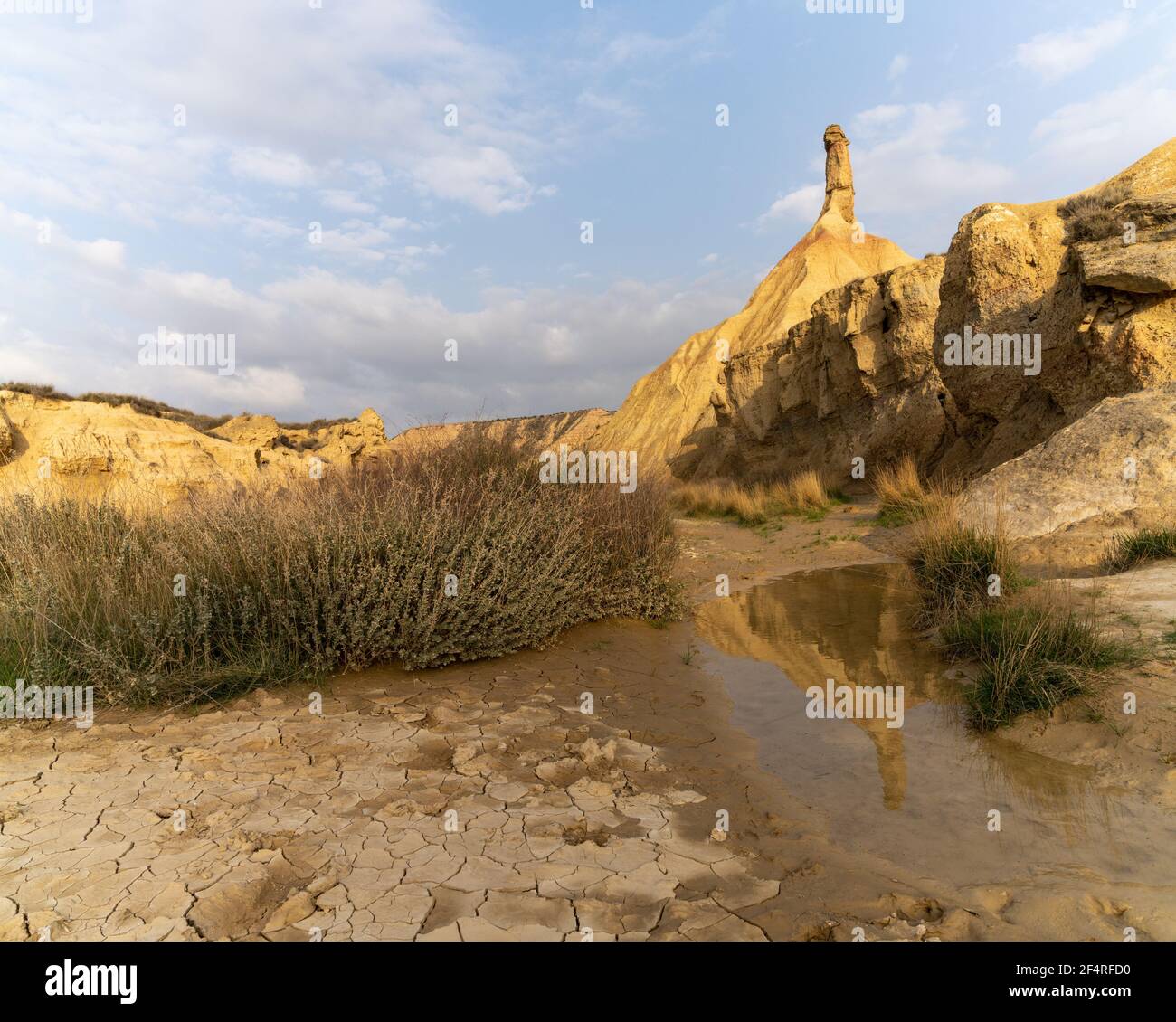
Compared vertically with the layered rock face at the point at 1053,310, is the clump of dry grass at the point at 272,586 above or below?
below

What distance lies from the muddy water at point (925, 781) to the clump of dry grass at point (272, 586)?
1.93 meters

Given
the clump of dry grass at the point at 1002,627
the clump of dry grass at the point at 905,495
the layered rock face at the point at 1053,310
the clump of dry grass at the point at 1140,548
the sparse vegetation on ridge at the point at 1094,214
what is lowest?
the clump of dry grass at the point at 1002,627

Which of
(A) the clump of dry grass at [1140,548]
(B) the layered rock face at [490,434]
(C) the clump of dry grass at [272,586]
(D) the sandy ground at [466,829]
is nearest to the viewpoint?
(D) the sandy ground at [466,829]

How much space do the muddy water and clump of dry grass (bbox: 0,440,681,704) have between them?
193 centimetres

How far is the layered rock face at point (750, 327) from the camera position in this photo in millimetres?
27047

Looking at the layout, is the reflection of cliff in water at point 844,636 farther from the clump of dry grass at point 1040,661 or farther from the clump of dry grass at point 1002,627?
the clump of dry grass at point 1040,661

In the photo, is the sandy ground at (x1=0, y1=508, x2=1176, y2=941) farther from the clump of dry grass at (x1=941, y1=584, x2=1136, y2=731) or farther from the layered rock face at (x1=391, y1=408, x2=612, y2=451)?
the layered rock face at (x1=391, y1=408, x2=612, y2=451)

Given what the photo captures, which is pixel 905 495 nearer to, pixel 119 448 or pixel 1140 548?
pixel 1140 548

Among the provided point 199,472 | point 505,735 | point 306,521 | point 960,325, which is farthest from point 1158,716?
point 199,472

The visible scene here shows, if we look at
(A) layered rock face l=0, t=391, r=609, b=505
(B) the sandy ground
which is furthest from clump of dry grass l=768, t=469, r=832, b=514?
(B) the sandy ground

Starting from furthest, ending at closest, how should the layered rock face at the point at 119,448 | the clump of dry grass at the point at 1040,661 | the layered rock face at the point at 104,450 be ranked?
the layered rock face at the point at 104,450 → the layered rock face at the point at 119,448 → the clump of dry grass at the point at 1040,661

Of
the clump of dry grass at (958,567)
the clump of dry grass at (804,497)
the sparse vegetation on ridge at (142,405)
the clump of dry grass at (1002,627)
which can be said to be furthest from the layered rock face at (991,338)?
the sparse vegetation on ridge at (142,405)

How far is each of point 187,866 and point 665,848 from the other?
5.69ft

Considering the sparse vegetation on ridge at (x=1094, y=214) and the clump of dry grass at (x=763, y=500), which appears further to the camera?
the clump of dry grass at (x=763, y=500)
